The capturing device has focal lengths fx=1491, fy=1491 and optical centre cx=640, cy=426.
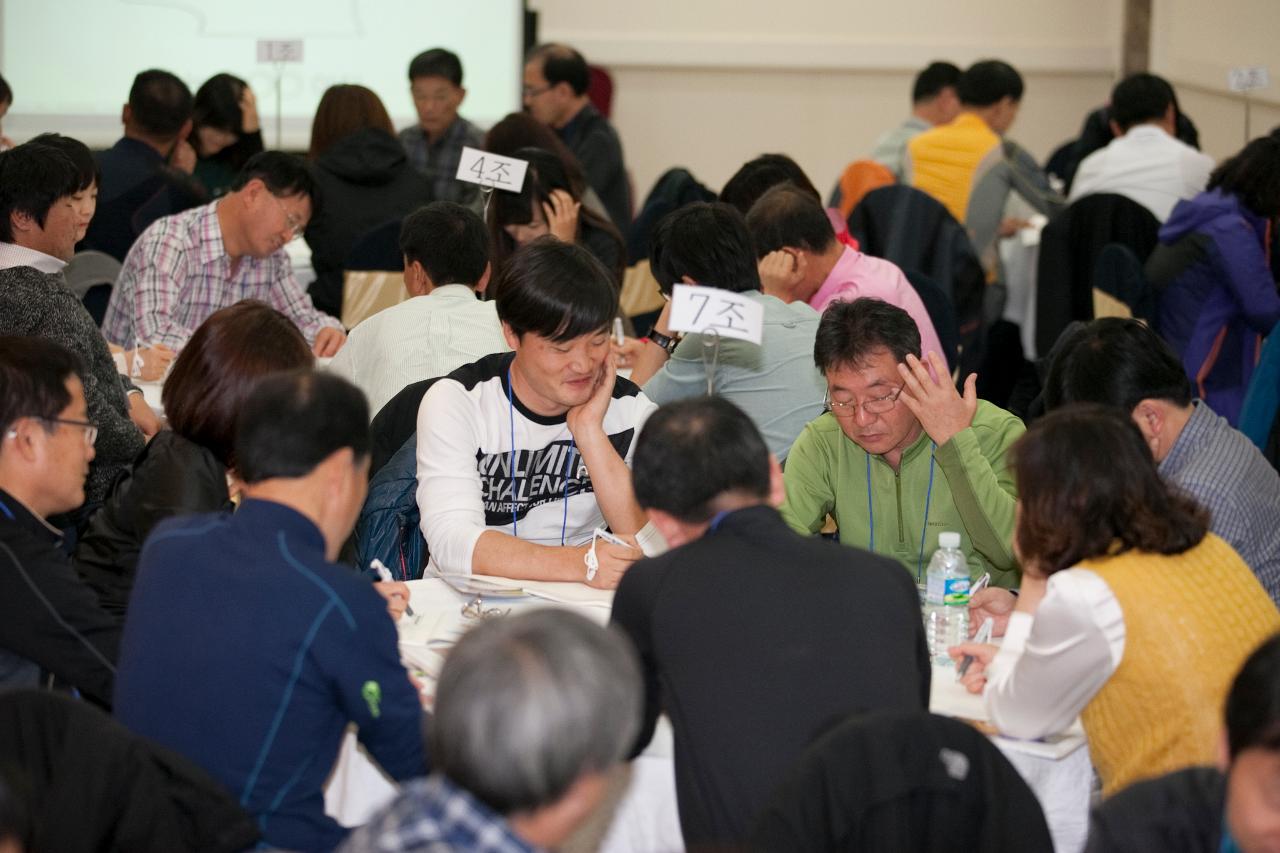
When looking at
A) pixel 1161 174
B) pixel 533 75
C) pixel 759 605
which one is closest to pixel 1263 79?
pixel 1161 174

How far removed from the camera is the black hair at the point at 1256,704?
4.40ft

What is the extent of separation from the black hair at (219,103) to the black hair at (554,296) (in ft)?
11.9

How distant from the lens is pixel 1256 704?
1358 mm

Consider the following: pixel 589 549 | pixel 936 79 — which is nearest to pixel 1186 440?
pixel 589 549

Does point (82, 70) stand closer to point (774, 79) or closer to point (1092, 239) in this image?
point (774, 79)

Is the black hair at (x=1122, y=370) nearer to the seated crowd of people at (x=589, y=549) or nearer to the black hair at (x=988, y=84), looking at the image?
the seated crowd of people at (x=589, y=549)

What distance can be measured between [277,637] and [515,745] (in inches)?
23.2

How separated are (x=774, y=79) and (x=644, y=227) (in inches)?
132

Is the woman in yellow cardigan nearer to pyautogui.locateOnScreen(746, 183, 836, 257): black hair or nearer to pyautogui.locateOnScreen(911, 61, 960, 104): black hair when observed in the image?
pyautogui.locateOnScreen(746, 183, 836, 257): black hair

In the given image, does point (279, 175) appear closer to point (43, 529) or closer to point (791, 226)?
point (791, 226)

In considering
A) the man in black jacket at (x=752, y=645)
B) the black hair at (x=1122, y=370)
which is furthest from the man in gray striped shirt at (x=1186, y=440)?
the man in black jacket at (x=752, y=645)

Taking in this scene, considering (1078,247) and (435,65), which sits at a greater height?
(435,65)

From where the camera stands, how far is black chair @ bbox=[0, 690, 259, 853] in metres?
1.54

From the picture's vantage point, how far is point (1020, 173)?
6258 mm
